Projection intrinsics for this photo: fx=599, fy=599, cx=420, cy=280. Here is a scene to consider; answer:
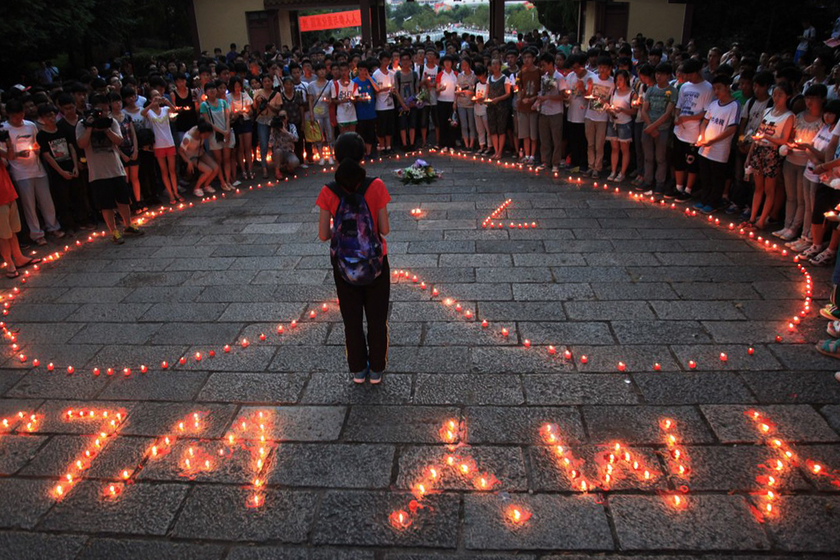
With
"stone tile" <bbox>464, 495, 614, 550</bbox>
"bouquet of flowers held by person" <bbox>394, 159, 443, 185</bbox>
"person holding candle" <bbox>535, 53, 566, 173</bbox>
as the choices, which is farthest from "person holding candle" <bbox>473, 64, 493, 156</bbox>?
"stone tile" <bbox>464, 495, 614, 550</bbox>

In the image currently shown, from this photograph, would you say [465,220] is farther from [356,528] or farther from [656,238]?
[356,528]

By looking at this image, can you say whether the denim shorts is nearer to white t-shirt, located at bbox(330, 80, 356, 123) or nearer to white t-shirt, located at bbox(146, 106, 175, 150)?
white t-shirt, located at bbox(330, 80, 356, 123)

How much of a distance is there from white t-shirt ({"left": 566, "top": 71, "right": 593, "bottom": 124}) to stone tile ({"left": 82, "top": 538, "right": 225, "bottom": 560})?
8.02m

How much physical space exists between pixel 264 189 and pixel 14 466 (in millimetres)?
6417

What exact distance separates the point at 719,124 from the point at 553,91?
289 centimetres

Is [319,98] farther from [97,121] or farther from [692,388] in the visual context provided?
[692,388]

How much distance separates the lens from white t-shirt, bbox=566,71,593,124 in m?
8.93

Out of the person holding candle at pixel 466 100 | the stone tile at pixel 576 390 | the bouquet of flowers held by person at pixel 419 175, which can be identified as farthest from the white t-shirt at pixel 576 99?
the stone tile at pixel 576 390

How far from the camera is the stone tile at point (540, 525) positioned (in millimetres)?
2770

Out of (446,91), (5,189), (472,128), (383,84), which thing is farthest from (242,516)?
(446,91)

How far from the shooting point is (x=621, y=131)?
8414 millimetres

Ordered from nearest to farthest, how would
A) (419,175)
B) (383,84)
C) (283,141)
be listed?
(419,175) < (283,141) < (383,84)

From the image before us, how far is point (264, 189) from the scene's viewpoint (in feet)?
30.7

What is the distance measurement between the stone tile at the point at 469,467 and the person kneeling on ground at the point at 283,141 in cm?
735
